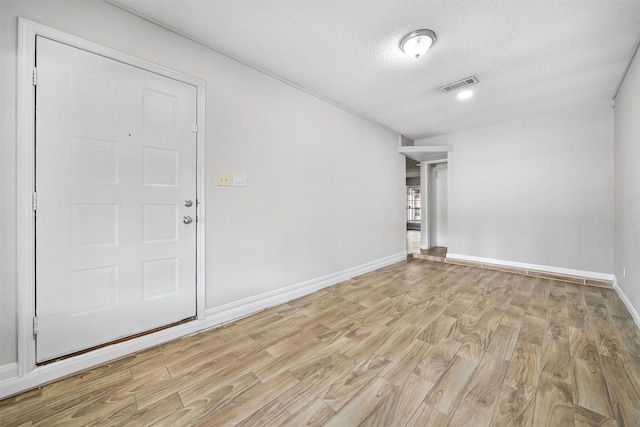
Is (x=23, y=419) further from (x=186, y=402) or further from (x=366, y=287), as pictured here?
(x=366, y=287)

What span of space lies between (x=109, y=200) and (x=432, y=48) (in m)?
2.97

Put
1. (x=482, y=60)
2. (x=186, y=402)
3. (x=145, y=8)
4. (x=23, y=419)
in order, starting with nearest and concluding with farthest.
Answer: (x=23, y=419) < (x=186, y=402) < (x=145, y=8) < (x=482, y=60)

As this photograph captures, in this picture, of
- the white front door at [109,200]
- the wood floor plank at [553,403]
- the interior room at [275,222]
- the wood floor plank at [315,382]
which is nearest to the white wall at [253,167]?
the interior room at [275,222]

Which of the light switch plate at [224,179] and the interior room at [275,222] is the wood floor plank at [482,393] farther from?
the light switch plate at [224,179]

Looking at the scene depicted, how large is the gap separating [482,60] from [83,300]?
12.9ft

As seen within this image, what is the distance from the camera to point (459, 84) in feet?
9.31

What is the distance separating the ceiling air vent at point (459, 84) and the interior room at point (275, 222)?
0.02 m

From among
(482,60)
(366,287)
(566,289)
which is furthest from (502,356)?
(482,60)

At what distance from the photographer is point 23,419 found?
122cm

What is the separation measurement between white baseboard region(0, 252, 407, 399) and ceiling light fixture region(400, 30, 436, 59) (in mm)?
2690

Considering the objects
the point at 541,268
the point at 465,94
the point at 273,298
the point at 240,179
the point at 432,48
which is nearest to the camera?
the point at 432,48

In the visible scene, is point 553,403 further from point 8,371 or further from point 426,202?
point 426,202

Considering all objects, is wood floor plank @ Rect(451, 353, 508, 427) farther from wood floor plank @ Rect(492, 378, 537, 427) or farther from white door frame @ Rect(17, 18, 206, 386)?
white door frame @ Rect(17, 18, 206, 386)

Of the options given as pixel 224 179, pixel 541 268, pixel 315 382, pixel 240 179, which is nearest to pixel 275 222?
pixel 240 179
